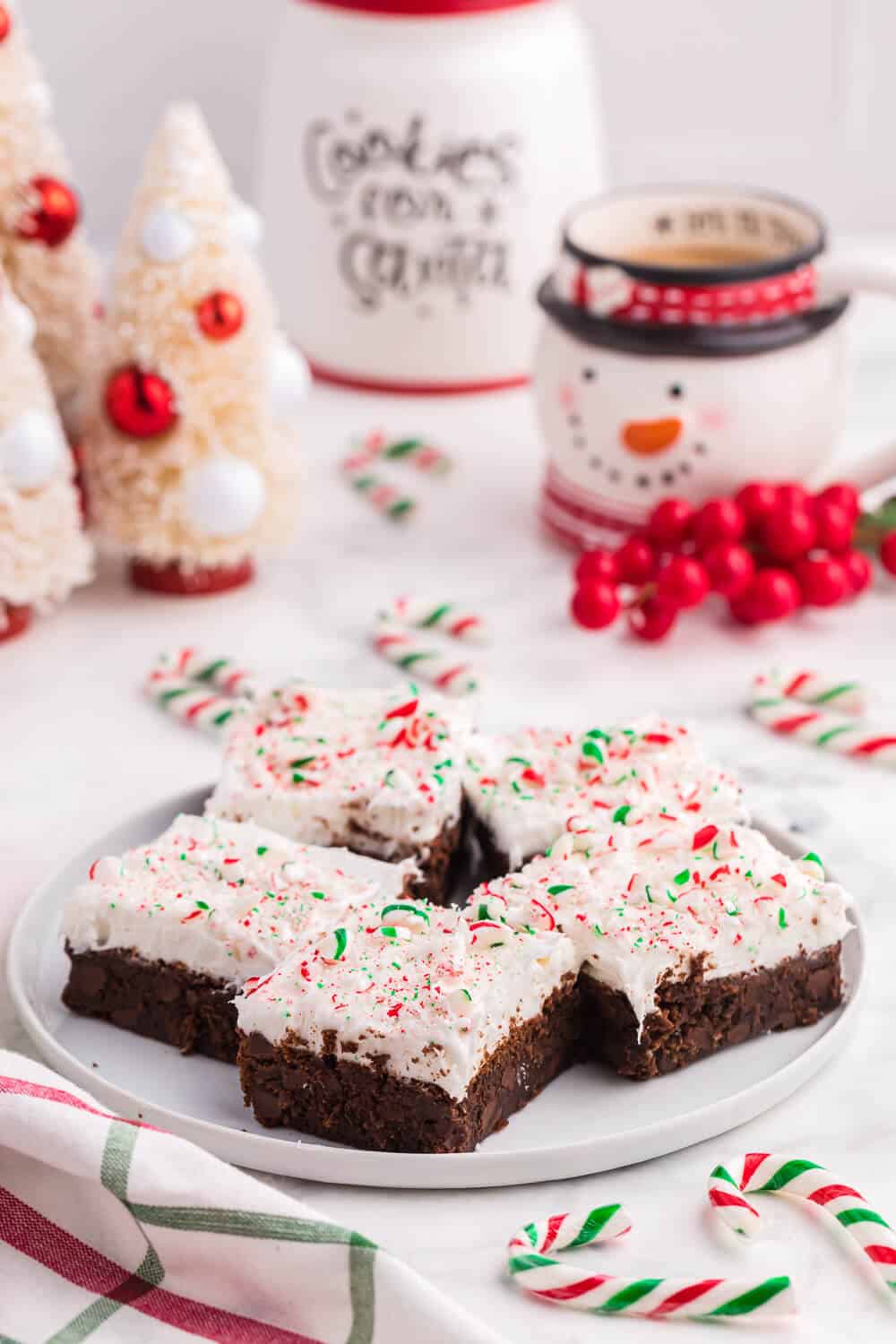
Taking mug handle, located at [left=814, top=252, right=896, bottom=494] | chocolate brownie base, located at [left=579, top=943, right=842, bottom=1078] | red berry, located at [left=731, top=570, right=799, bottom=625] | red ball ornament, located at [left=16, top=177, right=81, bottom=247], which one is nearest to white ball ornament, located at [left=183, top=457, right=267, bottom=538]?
red ball ornament, located at [left=16, top=177, right=81, bottom=247]

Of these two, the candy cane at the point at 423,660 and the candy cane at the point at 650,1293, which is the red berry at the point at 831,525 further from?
the candy cane at the point at 650,1293

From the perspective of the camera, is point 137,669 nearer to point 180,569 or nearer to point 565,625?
point 180,569

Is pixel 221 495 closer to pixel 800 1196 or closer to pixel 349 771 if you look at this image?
pixel 349 771

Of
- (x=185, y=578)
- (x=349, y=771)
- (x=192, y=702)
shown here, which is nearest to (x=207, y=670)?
(x=192, y=702)

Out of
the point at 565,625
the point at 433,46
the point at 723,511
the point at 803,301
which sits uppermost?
the point at 433,46

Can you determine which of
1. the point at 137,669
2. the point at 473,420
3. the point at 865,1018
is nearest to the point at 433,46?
the point at 473,420

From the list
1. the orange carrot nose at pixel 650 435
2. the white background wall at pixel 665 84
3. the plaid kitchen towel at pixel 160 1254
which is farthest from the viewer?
the white background wall at pixel 665 84

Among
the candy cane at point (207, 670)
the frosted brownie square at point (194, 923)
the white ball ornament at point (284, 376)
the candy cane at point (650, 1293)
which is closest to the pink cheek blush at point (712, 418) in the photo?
the white ball ornament at point (284, 376)
